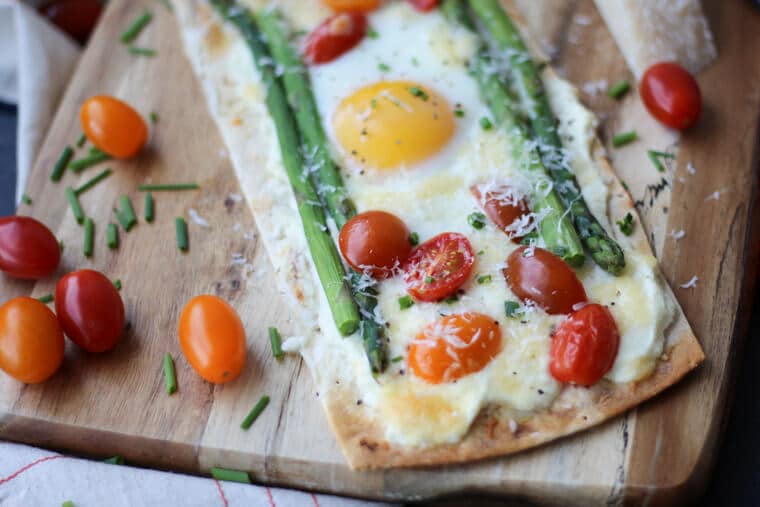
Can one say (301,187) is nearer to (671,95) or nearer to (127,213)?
(127,213)

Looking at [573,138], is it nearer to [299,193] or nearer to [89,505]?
[299,193]

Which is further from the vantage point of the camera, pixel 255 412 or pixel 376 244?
pixel 376 244

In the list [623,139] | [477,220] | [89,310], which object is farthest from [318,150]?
[623,139]

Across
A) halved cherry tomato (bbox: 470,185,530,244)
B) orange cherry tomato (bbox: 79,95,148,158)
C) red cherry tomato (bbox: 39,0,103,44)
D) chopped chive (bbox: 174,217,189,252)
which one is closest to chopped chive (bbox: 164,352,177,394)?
chopped chive (bbox: 174,217,189,252)

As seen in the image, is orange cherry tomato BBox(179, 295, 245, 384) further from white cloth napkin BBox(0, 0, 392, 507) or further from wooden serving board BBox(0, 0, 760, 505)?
white cloth napkin BBox(0, 0, 392, 507)

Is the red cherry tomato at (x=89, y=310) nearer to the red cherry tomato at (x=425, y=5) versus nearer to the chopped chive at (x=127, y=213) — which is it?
the chopped chive at (x=127, y=213)

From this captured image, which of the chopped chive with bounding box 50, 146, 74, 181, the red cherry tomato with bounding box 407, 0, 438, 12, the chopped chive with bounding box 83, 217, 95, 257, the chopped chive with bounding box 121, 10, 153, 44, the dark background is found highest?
the chopped chive with bounding box 121, 10, 153, 44
